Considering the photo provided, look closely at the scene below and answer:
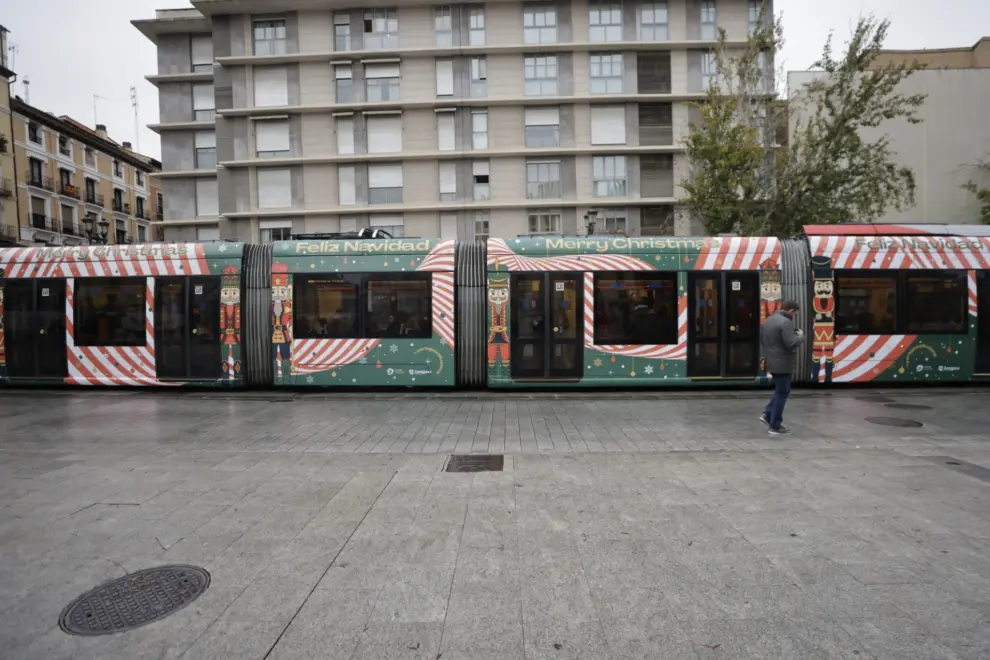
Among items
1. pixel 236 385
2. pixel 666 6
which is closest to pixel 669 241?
pixel 236 385

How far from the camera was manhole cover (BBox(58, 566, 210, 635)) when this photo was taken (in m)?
3.25

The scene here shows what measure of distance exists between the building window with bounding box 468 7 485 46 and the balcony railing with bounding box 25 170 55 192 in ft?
106

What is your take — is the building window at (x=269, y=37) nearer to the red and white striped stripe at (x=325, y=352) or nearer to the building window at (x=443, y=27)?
the building window at (x=443, y=27)

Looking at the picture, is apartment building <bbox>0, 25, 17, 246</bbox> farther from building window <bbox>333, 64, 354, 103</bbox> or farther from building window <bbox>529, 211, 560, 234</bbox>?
building window <bbox>529, 211, 560, 234</bbox>

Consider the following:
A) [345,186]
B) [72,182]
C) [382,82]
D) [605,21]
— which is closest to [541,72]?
[605,21]

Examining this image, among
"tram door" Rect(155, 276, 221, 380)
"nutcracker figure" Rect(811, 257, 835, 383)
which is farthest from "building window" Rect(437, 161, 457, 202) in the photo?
"nutcracker figure" Rect(811, 257, 835, 383)

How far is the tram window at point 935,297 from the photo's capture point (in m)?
11.3

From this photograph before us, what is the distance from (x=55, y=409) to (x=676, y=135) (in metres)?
29.2

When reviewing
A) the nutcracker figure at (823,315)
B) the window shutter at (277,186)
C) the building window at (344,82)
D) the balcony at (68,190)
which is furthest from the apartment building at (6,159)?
the nutcracker figure at (823,315)

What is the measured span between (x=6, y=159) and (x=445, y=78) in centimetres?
2979

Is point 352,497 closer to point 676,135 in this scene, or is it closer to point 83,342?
point 83,342

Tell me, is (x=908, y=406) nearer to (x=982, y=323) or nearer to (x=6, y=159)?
(x=982, y=323)

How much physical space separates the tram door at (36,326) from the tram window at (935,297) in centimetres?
1695

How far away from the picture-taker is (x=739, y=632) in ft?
10.2
